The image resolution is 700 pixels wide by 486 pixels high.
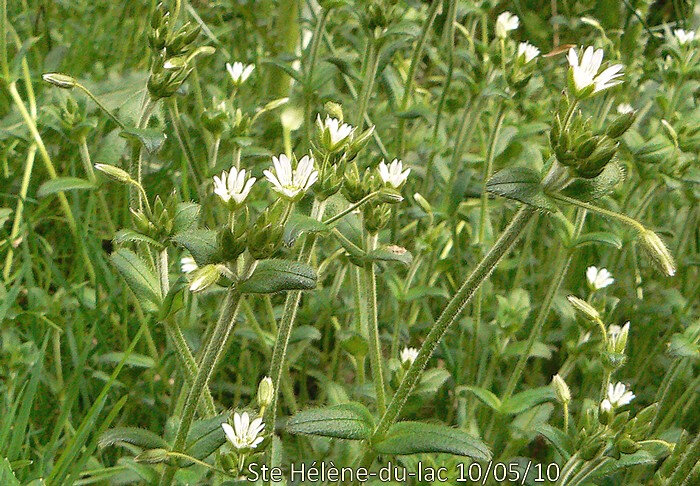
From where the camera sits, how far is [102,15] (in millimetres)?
2705

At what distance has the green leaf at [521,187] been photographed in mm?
914

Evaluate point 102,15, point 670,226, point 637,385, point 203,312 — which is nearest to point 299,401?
point 203,312

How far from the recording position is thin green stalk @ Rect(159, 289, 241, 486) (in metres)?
0.92

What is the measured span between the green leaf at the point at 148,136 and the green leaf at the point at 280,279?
301 mm

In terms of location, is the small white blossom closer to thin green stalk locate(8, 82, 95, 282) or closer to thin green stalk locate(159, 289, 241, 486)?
thin green stalk locate(159, 289, 241, 486)

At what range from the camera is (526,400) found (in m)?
1.39

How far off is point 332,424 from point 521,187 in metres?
0.35

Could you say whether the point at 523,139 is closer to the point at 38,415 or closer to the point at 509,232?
the point at 509,232

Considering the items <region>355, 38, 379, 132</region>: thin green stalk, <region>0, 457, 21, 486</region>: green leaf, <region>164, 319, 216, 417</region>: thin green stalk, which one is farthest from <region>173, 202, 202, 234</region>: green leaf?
<region>355, 38, 379, 132</region>: thin green stalk

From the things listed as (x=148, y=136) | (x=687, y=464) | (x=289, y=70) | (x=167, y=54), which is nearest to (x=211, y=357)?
(x=148, y=136)

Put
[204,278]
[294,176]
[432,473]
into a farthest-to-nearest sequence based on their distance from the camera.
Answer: [432,473] < [294,176] < [204,278]

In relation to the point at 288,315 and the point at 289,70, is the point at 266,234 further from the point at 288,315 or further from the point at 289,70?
the point at 289,70

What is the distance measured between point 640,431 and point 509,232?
36 centimetres

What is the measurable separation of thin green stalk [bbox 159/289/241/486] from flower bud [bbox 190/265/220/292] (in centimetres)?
7
